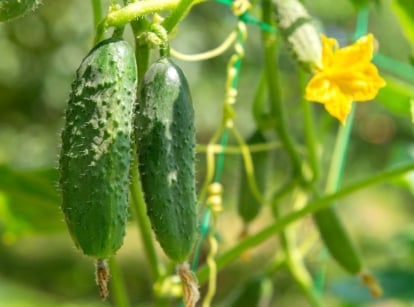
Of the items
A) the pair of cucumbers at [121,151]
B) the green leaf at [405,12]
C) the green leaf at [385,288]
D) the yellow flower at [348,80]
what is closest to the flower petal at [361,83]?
the yellow flower at [348,80]

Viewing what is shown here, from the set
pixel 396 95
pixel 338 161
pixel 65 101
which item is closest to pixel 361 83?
pixel 338 161

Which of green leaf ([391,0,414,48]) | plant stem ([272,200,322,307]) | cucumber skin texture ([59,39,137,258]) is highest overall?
cucumber skin texture ([59,39,137,258])

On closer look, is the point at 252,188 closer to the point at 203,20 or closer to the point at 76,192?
the point at 76,192

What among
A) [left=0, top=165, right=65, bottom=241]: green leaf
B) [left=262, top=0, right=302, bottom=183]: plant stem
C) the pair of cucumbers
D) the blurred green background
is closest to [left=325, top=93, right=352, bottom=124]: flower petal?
the pair of cucumbers

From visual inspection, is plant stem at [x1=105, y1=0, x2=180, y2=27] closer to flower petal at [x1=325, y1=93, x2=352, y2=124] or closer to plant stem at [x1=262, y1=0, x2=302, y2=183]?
flower petal at [x1=325, y1=93, x2=352, y2=124]

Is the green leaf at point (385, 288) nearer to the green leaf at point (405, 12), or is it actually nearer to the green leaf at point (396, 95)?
the green leaf at point (396, 95)
